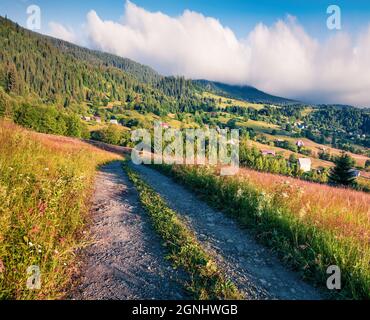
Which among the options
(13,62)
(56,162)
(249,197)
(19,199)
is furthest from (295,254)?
(13,62)

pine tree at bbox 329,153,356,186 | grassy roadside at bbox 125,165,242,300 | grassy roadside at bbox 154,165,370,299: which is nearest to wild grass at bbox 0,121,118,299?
grassy roadside at bbox 125,165,242,300

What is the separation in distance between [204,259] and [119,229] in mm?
2489

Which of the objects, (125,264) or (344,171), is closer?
(125,264)

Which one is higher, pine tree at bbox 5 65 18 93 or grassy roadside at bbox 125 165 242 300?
pine tree at bbox 5 65 18 93

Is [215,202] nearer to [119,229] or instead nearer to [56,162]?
[119,229]

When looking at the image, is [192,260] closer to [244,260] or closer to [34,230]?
[244,260]

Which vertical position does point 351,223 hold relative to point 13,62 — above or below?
below

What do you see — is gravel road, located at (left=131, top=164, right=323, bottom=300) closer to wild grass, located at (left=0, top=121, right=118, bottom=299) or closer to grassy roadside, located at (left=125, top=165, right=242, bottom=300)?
grassy roadside, located at (left=125, top=165, right=242, bottom=300)

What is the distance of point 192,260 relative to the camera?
4.87 meters

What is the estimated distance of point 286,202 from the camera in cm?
791

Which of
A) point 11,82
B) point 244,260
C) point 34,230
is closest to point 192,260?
point 244,260

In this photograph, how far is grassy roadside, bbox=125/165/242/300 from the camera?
3.91 meters

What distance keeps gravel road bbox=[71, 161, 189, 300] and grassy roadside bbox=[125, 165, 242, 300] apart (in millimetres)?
193

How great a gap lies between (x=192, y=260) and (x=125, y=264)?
1.30 m
